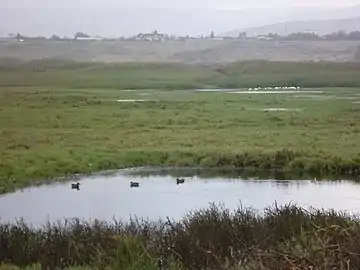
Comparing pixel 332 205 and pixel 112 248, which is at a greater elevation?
pixel 112 248

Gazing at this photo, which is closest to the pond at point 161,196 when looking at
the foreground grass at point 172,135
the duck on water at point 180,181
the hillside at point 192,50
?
the duck on water at point 180,181

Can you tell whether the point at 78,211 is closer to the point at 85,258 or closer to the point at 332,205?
the point at 332,205

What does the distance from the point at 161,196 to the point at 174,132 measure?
1164 centimetres

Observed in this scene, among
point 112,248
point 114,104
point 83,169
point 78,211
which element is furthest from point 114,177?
A: point 114,104

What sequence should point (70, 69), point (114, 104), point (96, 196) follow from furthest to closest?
1. point (70, 69)
2. point (114, 104)
3. point (96, 196)

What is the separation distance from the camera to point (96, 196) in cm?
2328

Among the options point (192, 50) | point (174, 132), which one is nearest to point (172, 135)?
point (174, 132)

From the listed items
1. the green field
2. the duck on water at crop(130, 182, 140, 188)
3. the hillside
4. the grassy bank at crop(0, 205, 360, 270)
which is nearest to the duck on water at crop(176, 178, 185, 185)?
the duck on water at crop(130, 182, 140, 188)

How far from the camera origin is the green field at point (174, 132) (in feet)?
90.6

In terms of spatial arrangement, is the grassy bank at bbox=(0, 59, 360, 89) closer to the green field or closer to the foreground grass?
the green field

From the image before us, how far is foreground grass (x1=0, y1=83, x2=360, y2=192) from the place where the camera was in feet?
90.4

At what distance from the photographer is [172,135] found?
1321 inches

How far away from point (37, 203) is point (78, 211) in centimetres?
166

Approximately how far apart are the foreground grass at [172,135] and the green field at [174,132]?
39 mm
